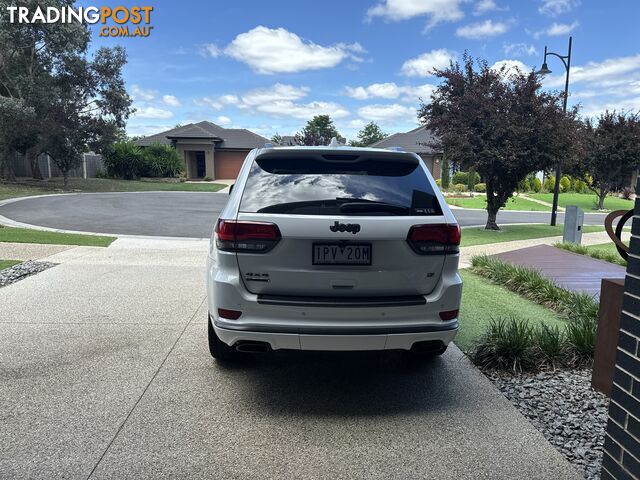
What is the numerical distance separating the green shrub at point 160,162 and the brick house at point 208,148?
337 cm

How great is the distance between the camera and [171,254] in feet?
32.9

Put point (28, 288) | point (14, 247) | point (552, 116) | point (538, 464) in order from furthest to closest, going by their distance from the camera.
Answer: point (552, 116), point (14, 247), point (28, 288), point (538, 464)

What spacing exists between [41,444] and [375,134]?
72.5 metres

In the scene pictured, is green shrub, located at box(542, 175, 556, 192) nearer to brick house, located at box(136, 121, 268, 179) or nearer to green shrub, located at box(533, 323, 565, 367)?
brick house, located at box(136, 121, 268, 179)

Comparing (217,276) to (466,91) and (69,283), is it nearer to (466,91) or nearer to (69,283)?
(69,283)

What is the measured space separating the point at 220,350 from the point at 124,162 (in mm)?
38945

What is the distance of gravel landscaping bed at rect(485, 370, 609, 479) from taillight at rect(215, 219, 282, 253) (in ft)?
7.45

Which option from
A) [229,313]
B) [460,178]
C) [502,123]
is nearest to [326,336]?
[229,313]

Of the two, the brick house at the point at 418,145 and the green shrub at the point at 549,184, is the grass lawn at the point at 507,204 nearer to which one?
the green shrub at the point at 549,184

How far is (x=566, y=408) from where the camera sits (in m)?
3.68

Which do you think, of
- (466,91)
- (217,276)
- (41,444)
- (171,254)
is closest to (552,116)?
(466,91)

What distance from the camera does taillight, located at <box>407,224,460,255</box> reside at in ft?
11.3

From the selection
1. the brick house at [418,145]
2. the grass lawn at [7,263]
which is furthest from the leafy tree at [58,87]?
the brick house at [418,145]

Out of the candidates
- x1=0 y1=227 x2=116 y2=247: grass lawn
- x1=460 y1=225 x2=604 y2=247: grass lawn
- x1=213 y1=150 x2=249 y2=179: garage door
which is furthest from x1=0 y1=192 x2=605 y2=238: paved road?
x1=213 y1=150 x2=249 y2=179: garage door
